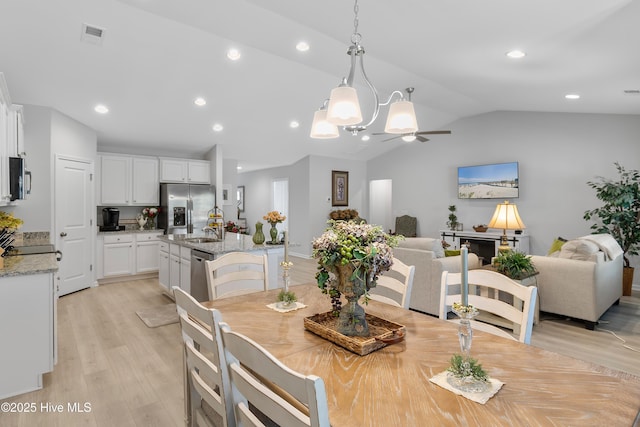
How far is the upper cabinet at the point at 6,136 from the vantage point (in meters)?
2.94

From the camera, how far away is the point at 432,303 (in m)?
3.99

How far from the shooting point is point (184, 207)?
641 centimetres

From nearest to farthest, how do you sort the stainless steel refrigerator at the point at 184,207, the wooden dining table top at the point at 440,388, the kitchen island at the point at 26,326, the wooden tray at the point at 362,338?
1. the wooden dining table top at the point at 440,388
2. the wooden tray at the point at 362,338
3. the kitchen island at the point at 26,326
4. the stainless steel refrigerator at the point at 184,207

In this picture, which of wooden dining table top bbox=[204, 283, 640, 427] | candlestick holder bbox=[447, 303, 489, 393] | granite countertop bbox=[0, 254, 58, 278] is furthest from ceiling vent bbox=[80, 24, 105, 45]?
candlestick holder bbox=[447, 303, 489, 393]

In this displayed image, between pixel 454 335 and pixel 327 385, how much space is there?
0.69 m

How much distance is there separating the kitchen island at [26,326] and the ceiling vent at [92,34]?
A: 2.34 metres

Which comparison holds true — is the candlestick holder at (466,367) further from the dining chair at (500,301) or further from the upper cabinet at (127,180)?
the upper cabinet at (127,180)

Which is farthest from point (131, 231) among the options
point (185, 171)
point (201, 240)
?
point (201, 240)

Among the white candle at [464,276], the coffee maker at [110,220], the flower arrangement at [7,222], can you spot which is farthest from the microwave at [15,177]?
the white candle at [464,276]

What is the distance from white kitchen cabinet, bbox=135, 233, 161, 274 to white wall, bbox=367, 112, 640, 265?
18.6ft

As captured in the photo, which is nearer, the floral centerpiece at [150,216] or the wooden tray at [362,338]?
the wooden tray at [362,338]

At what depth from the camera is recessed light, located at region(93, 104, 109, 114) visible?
192 inches

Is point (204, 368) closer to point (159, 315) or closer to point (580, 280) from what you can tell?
point (159, 315)

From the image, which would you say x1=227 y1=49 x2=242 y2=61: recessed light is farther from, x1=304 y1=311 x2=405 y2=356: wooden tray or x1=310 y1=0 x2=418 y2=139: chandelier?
x1=304 y1=311 x2=405 y2=356: wooden tray
